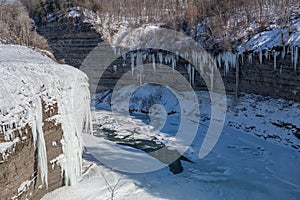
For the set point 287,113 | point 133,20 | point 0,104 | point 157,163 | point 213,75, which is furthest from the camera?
point 133,20

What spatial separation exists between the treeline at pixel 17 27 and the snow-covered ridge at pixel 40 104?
13.7 metres

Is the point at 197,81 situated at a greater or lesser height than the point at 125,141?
greater

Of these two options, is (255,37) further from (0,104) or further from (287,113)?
(0,104)

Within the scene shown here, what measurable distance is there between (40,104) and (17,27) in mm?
20670

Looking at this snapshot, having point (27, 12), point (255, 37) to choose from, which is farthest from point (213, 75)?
point (27, 12)

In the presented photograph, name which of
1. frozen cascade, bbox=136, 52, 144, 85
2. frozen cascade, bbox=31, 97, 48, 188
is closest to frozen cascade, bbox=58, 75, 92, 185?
frozen cascade, bbox=31, 97, 48, 188

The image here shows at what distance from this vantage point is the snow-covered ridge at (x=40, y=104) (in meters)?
4.93

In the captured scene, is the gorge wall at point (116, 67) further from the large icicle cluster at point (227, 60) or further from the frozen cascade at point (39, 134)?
the frozen cascade at point (39, 134)

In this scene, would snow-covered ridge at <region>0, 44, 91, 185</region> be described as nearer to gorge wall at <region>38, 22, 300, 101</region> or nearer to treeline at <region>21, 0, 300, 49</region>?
gorge wall at <region>38, 22, 300, 101</region>

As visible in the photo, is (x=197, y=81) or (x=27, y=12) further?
(x=27, y=12)

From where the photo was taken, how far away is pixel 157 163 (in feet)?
30.4

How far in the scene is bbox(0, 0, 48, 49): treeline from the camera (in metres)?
20.9

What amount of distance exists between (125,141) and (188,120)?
4026 mm

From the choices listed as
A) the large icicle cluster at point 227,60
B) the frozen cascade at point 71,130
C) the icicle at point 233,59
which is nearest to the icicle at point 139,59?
the large icicle cluster at point 227,60
